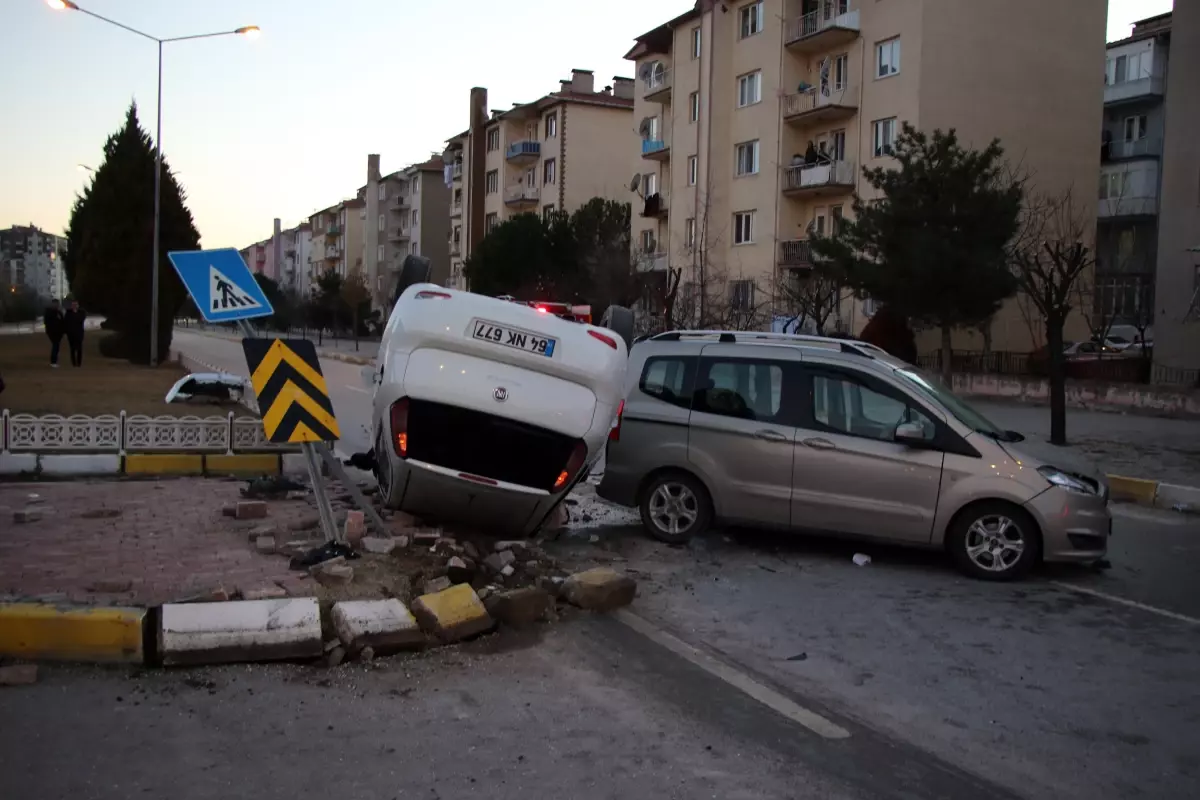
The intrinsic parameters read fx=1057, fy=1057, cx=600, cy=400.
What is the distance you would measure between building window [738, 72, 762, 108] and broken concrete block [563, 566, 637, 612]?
37675 millimetres

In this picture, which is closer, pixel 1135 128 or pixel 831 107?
pixel 831 107

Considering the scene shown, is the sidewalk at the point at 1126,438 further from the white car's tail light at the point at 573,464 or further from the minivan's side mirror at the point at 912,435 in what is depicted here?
the white car's tail light at the point at 573,464

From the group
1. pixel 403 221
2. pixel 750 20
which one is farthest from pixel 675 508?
pixel 403 221

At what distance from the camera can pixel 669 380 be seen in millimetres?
9852

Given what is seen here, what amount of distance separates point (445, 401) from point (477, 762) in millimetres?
3574

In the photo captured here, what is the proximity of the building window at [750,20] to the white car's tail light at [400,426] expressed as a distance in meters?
38.0

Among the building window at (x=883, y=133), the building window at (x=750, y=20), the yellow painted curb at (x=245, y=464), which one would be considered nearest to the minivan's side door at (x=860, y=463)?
the yellow painted curb at (x=245, y=464)

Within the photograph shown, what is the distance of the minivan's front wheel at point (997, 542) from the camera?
8.36 metres

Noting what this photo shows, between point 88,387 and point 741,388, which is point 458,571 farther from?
point 88,387

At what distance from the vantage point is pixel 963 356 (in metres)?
35.8

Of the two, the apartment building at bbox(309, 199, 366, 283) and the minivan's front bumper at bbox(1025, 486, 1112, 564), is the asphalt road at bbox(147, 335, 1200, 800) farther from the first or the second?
the apartment building at bbox(309, 199, 366, 283)

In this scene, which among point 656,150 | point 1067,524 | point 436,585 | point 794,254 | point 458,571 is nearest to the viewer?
point 436,585

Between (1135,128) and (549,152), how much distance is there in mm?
32061

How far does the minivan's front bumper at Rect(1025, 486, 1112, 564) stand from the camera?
826 cm
